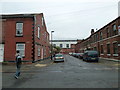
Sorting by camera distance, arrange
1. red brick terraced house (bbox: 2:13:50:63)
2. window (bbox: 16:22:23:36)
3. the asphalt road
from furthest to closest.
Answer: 1. window (bbox: 16:22:23:36)
2. red brick terraced house (bbox: 2:13:50:63)
3. the asphalt road

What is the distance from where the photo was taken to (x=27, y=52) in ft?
63.3

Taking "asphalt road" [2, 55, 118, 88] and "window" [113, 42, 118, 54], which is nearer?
"asphalt road" [2, 55, 118, 88]

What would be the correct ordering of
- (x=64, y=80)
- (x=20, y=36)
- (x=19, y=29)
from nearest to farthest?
(x=64, y=80) < (x=20, y=36) < (x=19, y=29)

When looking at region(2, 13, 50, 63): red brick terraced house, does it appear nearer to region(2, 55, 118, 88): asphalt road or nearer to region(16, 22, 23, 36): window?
region(16, 22, 23, 36): window

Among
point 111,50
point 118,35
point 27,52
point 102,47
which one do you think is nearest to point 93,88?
point 27,52

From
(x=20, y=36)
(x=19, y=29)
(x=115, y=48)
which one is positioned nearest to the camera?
(x=20, y=36)

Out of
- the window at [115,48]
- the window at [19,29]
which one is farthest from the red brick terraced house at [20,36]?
the window at [115,48]

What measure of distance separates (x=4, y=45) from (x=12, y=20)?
3.98 metres

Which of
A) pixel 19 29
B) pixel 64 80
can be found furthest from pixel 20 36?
pixel 64 80

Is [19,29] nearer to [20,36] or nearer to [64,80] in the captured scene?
[20,36]

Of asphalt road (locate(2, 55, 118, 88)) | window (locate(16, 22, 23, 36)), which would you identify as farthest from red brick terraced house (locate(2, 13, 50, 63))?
asphalt road (locate(2, 55, 118, 88))

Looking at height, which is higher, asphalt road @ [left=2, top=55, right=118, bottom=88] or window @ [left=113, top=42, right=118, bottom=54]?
window @ [left=113, top=42, right=118, bottom=54]

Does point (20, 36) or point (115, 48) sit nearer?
point (20, 36)

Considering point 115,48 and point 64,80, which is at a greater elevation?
point 115,48
